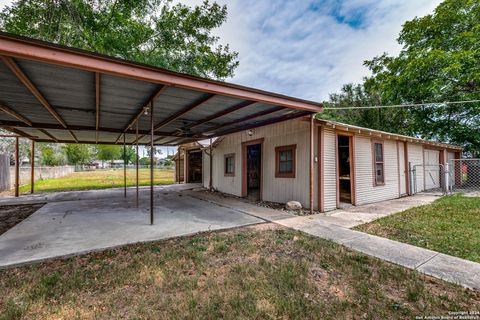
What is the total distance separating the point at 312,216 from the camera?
5.66m

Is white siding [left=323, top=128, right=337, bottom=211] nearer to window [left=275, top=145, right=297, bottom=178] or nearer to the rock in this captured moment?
the rock

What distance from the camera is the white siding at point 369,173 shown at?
7.12 metres

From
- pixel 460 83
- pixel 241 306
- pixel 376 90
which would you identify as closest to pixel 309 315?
pixel 241 306

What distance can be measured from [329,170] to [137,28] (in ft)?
34.9

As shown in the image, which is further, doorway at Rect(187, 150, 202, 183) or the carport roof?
doorway at Rect(187, 150, 202, 183)

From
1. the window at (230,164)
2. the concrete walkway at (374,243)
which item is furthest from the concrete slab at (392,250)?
the window at (230,164)

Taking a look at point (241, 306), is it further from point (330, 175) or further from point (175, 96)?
point (330, 175)

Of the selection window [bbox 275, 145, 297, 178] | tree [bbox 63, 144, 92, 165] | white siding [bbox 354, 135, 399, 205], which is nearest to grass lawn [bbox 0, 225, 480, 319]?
window [bbox 275, 145, 297, 178]

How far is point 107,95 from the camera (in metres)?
4.69

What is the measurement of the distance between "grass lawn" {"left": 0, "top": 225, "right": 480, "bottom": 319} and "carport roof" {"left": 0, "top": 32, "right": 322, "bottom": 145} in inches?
105

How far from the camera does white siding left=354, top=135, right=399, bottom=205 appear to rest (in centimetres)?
712

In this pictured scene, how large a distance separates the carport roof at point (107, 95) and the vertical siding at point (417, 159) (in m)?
6.93

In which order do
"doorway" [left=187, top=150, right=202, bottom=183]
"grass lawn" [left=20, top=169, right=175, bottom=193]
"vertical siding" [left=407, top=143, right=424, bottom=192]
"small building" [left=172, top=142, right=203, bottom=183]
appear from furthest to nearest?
"doorway" [left=187, top=150, right=202, bottom=183]
"small building" [left=172, top=142, right=203, bottom=183]
"grass lawn" [left=20, top=169, right=175, bottom=193]
"vertical siding" [left=407, top=143, right=424, bottom=192]

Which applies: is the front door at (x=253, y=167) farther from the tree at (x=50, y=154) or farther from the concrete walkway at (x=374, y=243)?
the tree at (x=50, y=154)
